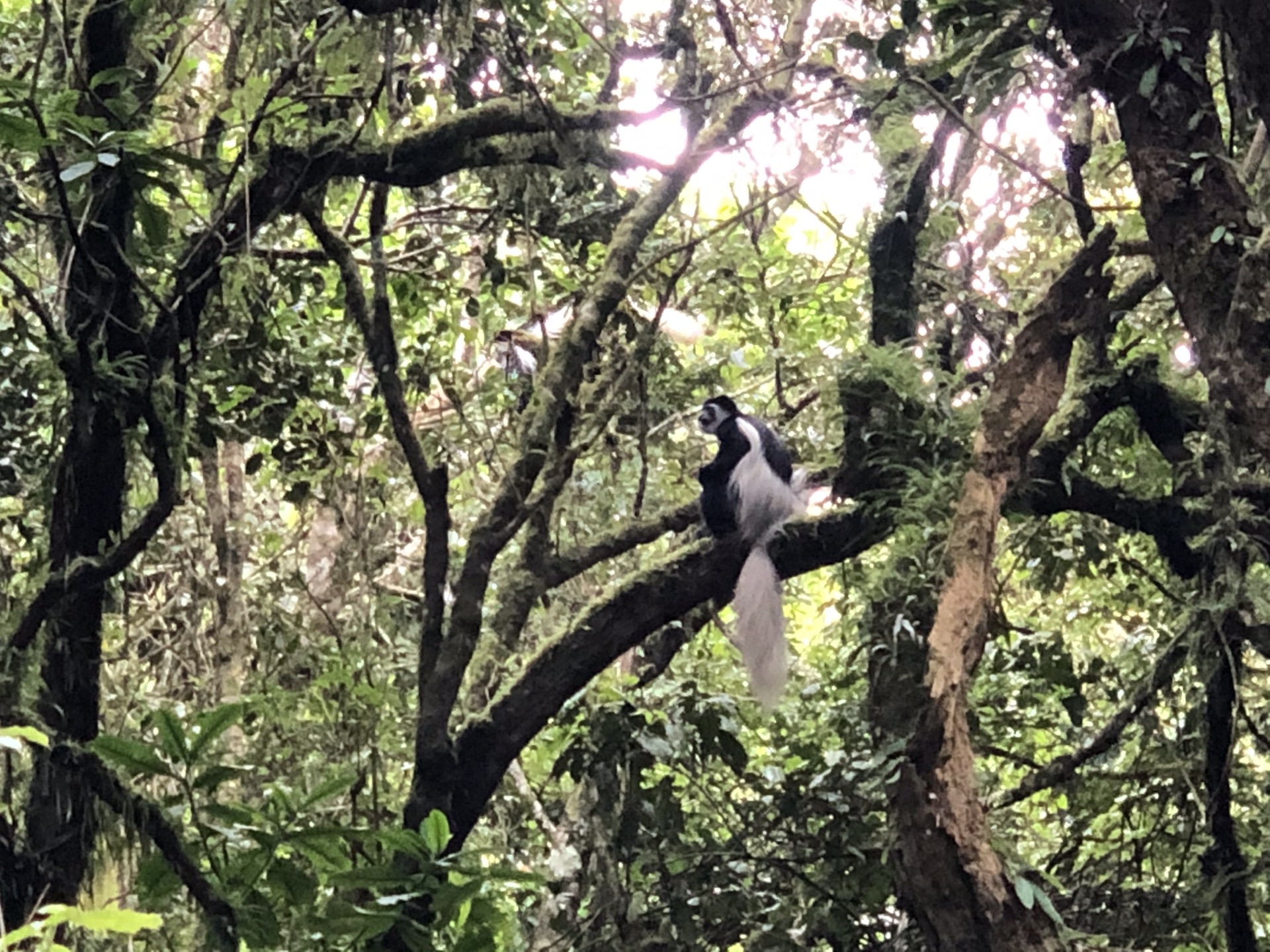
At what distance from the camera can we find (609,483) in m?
3.08

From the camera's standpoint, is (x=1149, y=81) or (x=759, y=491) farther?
(x=759, y=491)

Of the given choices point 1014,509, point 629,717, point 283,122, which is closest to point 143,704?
point 629,717

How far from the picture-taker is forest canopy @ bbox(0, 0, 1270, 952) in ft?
5.63

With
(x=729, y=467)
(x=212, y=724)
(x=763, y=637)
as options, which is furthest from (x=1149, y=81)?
(x=729, y=467)

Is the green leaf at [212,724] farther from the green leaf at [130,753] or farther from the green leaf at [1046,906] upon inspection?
the green leaf at [1046,906]

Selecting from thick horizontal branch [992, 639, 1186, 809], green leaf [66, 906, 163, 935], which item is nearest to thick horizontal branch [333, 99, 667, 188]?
thick horizontal branch [992, 639, 1186, 809]

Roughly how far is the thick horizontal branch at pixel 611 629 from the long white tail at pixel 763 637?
0.32 metres

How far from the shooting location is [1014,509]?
7.38 feet

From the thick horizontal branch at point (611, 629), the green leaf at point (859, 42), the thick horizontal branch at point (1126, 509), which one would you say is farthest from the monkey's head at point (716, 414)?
the green leaf at point (859, 42)

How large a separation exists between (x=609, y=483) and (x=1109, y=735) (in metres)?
1.47

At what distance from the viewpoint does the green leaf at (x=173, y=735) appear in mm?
1517

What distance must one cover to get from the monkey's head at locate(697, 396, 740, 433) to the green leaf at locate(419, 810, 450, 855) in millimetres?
1732

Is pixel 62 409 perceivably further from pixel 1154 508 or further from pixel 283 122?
pixel 1154 508

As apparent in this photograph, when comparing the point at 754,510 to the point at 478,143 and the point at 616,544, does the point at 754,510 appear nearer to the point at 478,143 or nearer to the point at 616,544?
the point at 616,544
